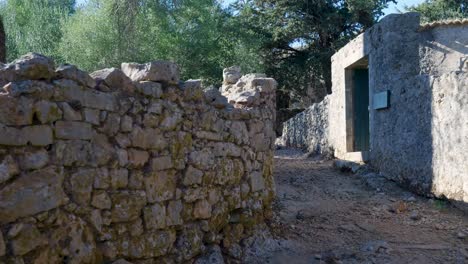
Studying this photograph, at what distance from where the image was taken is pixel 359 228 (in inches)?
222

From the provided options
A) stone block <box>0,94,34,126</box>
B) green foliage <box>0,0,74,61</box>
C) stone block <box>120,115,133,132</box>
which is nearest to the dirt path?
stone block <box>120,115,133,132</box>

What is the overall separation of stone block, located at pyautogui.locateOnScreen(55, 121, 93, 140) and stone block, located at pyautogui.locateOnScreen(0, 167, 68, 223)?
0.23 meters

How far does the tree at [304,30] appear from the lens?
1920cm

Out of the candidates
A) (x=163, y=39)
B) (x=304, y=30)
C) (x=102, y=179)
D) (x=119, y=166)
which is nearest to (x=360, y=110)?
(x=163, y=39)

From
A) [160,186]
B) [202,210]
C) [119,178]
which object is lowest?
[202,210]

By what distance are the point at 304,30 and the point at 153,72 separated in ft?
53.5

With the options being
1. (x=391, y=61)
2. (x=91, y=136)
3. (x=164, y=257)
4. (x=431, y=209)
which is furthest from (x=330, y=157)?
(x=91, y=136)

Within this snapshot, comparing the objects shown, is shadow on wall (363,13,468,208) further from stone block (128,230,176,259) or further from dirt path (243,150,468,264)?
stone block (128,230,176,259)

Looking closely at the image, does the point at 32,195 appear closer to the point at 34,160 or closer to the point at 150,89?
the point at 34,160

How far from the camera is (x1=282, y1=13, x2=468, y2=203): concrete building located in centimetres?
629

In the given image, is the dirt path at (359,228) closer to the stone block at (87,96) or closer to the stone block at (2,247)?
the stone block at (87,96)

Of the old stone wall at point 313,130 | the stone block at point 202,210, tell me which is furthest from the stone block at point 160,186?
the old stone wall at point 313,130

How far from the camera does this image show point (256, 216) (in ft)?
16.8

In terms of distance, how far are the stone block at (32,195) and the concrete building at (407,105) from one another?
5026mm
